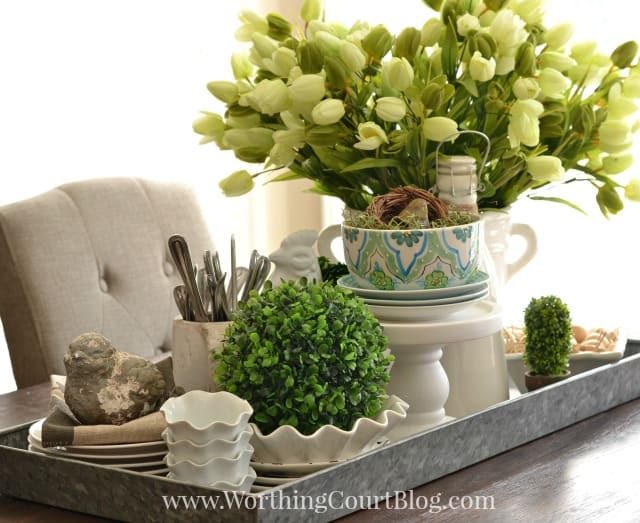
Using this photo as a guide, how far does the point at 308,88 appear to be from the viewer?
116 centimetres

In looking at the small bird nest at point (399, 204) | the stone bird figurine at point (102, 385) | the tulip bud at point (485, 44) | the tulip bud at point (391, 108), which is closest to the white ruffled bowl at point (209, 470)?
the stone bird figurine at point (102, 385)

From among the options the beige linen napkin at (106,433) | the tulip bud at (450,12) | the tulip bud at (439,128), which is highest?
the tulip bud at (450,12)

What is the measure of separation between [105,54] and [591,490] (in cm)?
246

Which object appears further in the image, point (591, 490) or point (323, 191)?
point (323, 191)

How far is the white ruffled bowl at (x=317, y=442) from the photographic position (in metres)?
0.88

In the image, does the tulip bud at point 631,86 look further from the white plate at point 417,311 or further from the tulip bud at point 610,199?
the white plate at point 417,311

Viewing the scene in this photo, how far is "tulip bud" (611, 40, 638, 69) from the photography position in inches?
49.4

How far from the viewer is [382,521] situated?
85 centimetres

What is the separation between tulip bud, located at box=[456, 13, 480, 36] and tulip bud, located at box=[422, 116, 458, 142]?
124 millimetres

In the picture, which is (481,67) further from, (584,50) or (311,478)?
(311,478)

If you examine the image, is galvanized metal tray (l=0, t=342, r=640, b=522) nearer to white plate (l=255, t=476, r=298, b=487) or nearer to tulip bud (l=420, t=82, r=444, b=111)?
white plate (l=255, t=476, r=298, b=487)

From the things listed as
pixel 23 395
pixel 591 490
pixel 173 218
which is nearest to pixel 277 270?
pixel 591 490

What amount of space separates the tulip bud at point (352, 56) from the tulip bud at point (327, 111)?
0.05 m

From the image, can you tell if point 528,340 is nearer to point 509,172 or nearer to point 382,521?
point 509,172
